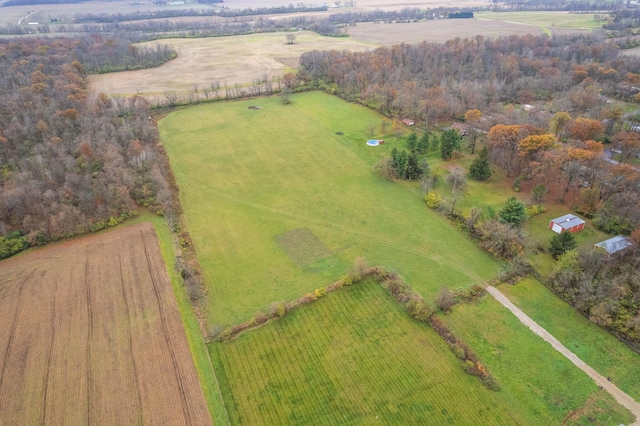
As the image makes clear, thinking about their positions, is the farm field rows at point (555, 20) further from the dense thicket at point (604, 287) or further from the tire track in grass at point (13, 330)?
the tire track in grass at point (13, 330)

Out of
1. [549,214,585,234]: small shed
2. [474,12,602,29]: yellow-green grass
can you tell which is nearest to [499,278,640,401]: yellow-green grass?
[549,214,585,234]: small shed

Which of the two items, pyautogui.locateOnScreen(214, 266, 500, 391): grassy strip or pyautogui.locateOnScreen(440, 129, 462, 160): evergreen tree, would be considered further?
pyautogui.locateOnScreen(440, 129, 462, 160): evergreen tree

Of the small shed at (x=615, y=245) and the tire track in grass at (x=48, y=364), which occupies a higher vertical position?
the small shed at (x=615, y=245)

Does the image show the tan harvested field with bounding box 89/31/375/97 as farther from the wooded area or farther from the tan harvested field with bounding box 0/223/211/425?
the tan harvested field with bounding box 0/223/211/425

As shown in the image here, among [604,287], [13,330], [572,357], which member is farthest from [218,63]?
[572,357]

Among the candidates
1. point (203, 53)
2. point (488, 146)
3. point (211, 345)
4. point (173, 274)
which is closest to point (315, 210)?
point (173, 274)

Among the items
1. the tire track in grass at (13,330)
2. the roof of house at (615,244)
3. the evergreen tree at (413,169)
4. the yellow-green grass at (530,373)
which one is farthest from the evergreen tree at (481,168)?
the tire track in grass at (13,330)

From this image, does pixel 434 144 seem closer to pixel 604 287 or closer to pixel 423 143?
pixel 423 143
